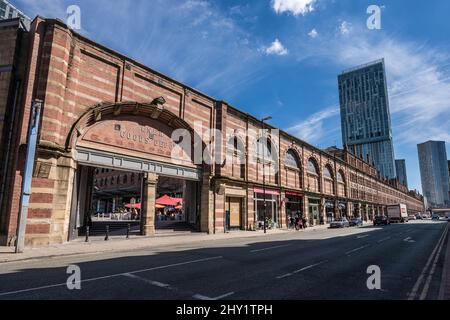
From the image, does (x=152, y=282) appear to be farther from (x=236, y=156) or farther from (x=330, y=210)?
(x=330, y=210)

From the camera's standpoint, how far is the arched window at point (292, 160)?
39875mm

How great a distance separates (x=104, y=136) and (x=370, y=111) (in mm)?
159216

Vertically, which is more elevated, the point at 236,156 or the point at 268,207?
the point at 236,156

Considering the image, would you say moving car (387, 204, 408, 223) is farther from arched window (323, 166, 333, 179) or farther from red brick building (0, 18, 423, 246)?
red brick building (0, 18, 423, 246)

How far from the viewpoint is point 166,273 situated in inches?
343

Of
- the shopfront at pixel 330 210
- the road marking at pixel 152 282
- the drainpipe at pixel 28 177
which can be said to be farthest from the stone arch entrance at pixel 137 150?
the shopfront at pixel 330 210

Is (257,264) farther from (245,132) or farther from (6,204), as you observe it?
(245,132)

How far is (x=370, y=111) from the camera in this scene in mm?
151125

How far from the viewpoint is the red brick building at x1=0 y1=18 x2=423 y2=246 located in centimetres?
1577

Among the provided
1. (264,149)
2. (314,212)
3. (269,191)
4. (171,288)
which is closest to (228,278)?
(171,288)
